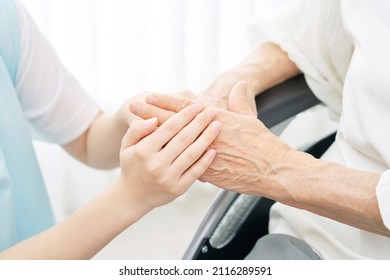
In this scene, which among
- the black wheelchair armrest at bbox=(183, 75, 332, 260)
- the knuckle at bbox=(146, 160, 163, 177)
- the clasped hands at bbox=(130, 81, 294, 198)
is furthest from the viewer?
the black wheelchair armrest at bbox=(183, 75, 332, 260)

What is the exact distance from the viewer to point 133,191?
87 centimetres

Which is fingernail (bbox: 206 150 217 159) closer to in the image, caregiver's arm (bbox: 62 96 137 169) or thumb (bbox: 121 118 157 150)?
thumb (bbox: 121 118 157 150)

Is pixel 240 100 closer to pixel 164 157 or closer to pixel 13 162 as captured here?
pixel 164 157

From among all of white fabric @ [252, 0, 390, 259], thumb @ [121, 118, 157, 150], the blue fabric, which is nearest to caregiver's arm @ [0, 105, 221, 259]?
thumb @ [121, 118, 157, 150]

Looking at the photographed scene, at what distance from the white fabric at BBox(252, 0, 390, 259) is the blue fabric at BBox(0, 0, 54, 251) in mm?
457

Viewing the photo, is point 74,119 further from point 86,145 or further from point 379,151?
point 379,151

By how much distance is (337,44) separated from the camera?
43.8 inches

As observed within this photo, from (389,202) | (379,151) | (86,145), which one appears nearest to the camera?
(389,202)

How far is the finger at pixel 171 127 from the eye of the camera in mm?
868

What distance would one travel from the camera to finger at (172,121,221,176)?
0.87m

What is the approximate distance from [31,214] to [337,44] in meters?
0.67

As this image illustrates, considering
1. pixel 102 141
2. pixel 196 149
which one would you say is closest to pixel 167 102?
pixel 196 149

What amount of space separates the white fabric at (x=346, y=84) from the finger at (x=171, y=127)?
270mm
